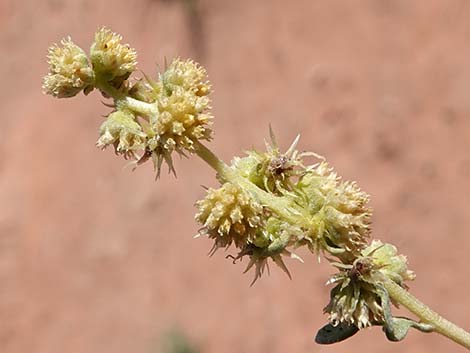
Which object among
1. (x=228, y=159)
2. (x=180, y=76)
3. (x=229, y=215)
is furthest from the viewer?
(x=228, y=159)

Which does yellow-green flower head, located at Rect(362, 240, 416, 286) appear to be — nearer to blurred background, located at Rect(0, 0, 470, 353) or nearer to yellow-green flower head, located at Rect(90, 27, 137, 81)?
yellow-green flower head, located at Rect(90, 27, 137, 81)

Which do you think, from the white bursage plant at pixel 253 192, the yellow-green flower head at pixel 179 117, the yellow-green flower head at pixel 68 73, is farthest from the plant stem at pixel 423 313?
A: the yellow-green flower head at pixel 68 73

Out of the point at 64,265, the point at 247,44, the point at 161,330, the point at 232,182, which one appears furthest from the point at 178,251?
the point at 232,182

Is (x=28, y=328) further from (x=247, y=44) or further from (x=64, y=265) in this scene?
(x=247, y=44)

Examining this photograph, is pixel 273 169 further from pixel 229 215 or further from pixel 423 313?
pixel 423 313

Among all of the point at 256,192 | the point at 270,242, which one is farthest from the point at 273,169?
the point at 270,242

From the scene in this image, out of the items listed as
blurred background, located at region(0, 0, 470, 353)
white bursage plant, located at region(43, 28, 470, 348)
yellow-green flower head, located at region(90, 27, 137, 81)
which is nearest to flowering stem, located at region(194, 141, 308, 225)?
white bursage plant, located at region(43, 28, 470, 348)
